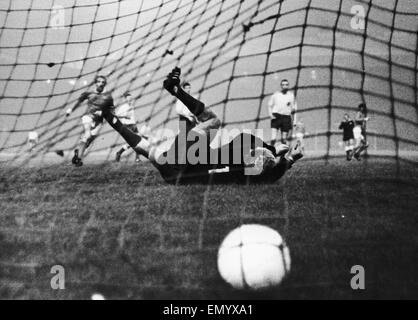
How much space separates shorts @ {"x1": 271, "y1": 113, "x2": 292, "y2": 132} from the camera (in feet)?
18.3

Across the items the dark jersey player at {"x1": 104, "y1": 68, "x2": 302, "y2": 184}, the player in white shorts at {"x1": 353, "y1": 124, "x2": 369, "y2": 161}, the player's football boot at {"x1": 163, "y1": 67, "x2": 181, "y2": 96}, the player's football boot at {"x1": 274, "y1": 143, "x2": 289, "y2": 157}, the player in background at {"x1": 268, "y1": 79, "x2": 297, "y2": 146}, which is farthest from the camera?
the player in white shorts at {"x1": 353, "y1": 124, "x2": 369, "y2": 161}

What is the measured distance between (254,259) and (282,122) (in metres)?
3.89

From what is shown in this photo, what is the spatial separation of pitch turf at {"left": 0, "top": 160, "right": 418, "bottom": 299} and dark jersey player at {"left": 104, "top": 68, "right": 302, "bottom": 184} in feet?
0.40

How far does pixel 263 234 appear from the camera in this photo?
211 cm

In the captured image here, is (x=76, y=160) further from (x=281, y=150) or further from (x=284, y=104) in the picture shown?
(x=281, y=150)

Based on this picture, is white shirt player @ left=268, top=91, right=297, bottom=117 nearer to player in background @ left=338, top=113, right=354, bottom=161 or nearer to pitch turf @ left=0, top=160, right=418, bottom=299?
player in background @ left=338, top=113, right=354, bottom=161

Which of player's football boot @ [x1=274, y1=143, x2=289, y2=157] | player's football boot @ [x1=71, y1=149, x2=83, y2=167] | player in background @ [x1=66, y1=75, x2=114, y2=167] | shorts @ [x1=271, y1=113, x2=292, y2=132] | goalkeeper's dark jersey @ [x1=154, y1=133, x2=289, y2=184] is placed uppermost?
shorts @ [x1=271, y1=113, x2=292, y2=132]

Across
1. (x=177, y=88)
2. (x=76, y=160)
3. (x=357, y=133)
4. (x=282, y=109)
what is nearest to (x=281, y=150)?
(x=177, y=88)

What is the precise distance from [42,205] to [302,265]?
6.29 feet

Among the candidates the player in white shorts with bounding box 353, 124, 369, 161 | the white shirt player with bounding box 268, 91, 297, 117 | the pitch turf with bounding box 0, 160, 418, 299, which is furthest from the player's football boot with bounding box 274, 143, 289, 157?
the player in white shorts with bounding box 353, 124, 369, 161

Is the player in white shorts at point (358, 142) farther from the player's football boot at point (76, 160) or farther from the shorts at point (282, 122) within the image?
the player's football boot at point (76, 160)

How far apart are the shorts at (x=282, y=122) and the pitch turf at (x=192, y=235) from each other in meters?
1.96

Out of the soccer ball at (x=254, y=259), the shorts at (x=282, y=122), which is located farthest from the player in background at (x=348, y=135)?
the soccer ball at (x=254, y=259)
